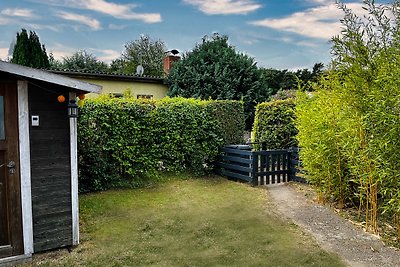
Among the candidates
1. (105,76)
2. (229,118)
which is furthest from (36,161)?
(105,76)

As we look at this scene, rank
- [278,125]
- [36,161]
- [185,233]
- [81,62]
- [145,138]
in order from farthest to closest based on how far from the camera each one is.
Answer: [81,62] < [278,125] < [145,138] < [185,233] < [36,161]

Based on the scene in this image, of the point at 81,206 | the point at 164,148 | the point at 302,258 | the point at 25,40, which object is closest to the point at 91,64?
the point at 25,40

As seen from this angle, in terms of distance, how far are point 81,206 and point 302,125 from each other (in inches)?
171

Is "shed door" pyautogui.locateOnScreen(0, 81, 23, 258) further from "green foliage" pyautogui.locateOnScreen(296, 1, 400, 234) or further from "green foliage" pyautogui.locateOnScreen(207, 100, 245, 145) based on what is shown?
"green foliage" pyautogui.locateOnScreen(207, 100, 245, 145)

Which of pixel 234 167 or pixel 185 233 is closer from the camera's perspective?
pixel 185 233

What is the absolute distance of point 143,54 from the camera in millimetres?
28125

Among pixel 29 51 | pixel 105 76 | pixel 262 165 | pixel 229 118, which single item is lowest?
pixel 262 165

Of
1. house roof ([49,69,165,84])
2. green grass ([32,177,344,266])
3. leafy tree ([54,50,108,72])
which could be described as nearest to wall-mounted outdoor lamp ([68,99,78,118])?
green grass ([32,177,344,266])

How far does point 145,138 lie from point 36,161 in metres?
3.55

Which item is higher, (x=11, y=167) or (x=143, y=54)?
(x=143, y=54)

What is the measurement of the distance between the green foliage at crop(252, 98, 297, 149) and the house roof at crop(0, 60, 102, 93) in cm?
597

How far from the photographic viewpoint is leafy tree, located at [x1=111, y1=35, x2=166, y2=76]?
27062 mm

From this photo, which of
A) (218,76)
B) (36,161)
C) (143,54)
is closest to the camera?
(36,161)

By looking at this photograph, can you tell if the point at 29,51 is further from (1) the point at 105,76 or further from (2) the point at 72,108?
(2) the point at 72,108
